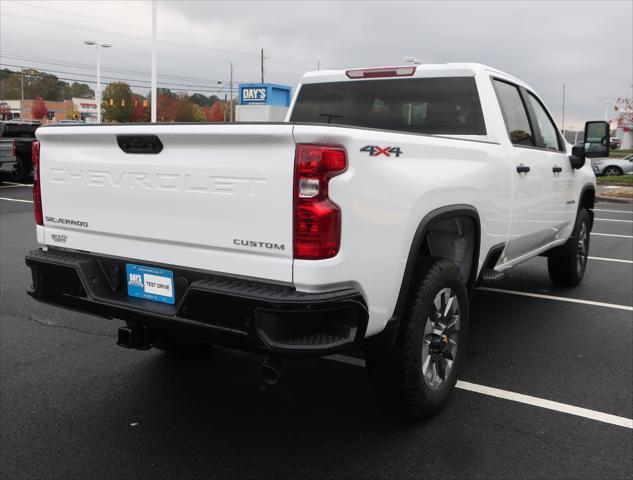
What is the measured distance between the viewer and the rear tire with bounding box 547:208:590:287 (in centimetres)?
641

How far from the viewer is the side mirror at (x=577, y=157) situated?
575cm

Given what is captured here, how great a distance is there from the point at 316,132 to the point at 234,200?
1.60 ft

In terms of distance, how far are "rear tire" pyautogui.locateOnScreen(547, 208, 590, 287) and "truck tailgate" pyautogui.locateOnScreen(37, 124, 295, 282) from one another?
4652mm

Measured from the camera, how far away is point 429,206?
3135 millimetres

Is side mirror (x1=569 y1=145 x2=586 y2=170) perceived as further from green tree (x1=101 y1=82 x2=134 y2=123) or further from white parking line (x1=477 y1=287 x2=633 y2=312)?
green tree (x1=101 y1=82 x2=134 y2=123)

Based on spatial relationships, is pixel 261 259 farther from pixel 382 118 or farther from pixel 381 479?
pixel 382 118

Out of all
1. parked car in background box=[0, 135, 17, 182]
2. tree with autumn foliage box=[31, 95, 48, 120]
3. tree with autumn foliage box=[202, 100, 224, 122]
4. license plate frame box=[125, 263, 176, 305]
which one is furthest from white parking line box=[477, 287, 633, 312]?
tree with autumn foliage box=[31, 95, 48, 120]

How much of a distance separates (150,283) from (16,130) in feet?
57.6

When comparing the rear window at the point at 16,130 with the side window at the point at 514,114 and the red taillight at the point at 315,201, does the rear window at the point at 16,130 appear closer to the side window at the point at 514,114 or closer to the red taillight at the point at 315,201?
the side window at the point at 514,114

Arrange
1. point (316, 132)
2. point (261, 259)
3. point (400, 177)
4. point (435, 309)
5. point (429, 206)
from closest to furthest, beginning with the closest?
1. point (316, 132)
2. point (261, 259)
3. point (400, 177)
4. point (429, 206)
5. point (435, 309)

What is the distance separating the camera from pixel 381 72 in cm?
474

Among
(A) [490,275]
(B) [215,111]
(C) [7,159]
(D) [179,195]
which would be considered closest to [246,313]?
(D) [179,195]

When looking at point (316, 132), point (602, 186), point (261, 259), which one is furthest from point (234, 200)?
A: point (602, 186)

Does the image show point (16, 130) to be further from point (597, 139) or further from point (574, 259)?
point (597, 139)
